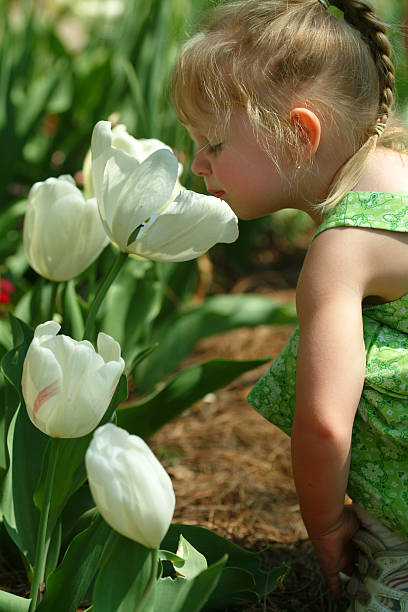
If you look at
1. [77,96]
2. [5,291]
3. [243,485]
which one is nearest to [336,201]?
[243,485]

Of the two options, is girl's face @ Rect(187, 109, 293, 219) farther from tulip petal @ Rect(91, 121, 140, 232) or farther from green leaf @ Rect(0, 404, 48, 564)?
green leaf @ Rect(0, 404, 48, 564)

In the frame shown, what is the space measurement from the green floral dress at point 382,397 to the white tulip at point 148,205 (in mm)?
195

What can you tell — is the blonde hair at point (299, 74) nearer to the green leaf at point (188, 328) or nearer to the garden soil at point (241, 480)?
the garden soil at point (241, 480)

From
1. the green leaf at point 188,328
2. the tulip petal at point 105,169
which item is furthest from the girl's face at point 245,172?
the green leaf at point 188,328

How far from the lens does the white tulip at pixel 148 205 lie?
3.56ft

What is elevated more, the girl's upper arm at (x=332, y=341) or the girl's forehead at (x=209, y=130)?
the girl's forehead at (x=209, y=130)

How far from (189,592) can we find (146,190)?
54cm

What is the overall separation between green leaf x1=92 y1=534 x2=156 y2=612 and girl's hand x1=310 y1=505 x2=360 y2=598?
425 millimetres

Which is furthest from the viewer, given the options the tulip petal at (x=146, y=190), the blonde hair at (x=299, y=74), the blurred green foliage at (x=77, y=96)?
the blurred green foliage at (x=77, y=96)

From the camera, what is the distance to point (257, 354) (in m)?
2.53

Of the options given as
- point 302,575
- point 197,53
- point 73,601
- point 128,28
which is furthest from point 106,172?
point 128,28

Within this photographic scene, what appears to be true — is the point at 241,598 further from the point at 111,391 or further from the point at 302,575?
the point at 111,391

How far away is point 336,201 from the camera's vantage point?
1.18 metres

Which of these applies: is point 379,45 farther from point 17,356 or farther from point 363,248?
point 17,356
